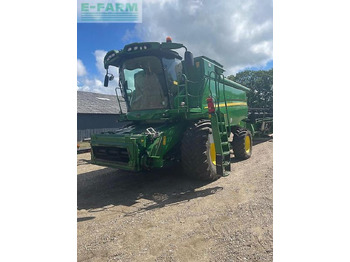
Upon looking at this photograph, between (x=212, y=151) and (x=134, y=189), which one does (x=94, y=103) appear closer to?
(x=134, y=189)

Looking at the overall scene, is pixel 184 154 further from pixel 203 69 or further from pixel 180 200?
pixel 203 69

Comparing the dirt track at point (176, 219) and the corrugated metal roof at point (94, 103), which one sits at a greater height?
the corrugated metal roof at point (94, 103)

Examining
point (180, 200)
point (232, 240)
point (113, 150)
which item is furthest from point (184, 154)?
point (232, 240)

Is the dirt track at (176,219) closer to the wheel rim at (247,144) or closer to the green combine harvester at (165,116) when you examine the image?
the green combine harvester at (165,116)

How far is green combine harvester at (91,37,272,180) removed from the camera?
12.0 ft

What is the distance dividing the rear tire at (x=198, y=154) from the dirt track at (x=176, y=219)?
0.26 metres

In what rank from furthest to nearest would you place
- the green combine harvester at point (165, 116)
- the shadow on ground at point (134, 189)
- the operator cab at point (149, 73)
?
the operator cab at point (149, 73), the green combine harvester at point (165, 116), the shadow on ground at point (134, 189)

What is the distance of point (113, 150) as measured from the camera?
3773mm

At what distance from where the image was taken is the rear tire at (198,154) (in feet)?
12.4

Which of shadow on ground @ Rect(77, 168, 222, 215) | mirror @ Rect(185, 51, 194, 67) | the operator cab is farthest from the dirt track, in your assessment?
mirror @ Rect(185, 51, 194, 67)

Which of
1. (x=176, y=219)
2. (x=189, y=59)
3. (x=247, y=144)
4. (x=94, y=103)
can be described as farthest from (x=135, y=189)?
(x=94, y=103)

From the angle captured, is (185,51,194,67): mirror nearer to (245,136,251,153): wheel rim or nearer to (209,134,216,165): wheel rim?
(209,134,216,165): wheel rim

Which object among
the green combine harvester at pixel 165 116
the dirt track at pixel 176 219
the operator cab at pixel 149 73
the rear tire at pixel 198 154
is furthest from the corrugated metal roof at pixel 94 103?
the rear tire at pixel 198 154

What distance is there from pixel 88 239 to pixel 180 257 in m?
1.04
